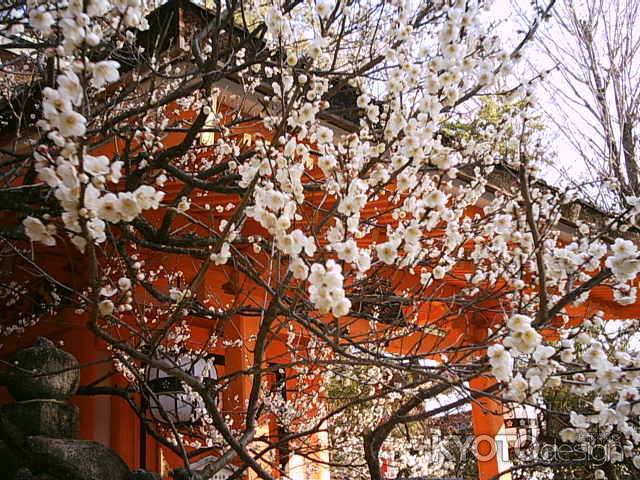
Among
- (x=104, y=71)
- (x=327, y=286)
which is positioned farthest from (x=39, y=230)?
(x=327, y=286)

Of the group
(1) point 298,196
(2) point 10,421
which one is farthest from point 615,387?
(2) point 10,421

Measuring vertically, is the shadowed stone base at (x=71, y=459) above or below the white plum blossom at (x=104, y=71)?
below

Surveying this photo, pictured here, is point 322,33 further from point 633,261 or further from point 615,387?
point 615,387

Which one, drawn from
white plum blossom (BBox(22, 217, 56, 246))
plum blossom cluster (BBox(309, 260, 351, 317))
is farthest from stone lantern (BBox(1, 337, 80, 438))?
plum blossom cluster (BBox(309, 260, 351, 317))

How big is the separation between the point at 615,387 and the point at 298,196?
3.60ft

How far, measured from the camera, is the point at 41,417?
2115mm

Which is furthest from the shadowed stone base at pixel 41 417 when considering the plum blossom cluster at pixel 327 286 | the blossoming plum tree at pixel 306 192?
the plum blossom cluster at pixel 327 286

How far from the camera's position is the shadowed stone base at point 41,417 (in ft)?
6.92

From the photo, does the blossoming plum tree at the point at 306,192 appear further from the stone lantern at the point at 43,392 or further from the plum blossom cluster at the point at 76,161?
the stone lantern at the point at 43,392

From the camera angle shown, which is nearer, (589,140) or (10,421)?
(10,421)

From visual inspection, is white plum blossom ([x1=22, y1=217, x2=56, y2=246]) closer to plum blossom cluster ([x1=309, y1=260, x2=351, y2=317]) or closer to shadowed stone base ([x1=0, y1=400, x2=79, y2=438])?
plum blossom cluster ([x1=309, y1=260, x2=351, y2=317])

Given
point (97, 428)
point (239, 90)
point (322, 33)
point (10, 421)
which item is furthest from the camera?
point (97, 428)

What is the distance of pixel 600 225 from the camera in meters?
5.02

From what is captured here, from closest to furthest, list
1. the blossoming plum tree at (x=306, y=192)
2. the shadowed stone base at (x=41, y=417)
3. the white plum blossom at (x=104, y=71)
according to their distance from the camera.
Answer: the white plum blossom at (x=104, y=71) < the blossoming plum tree at (x=306, y=192) < the shadowed stone base at (x=41, y=417)
